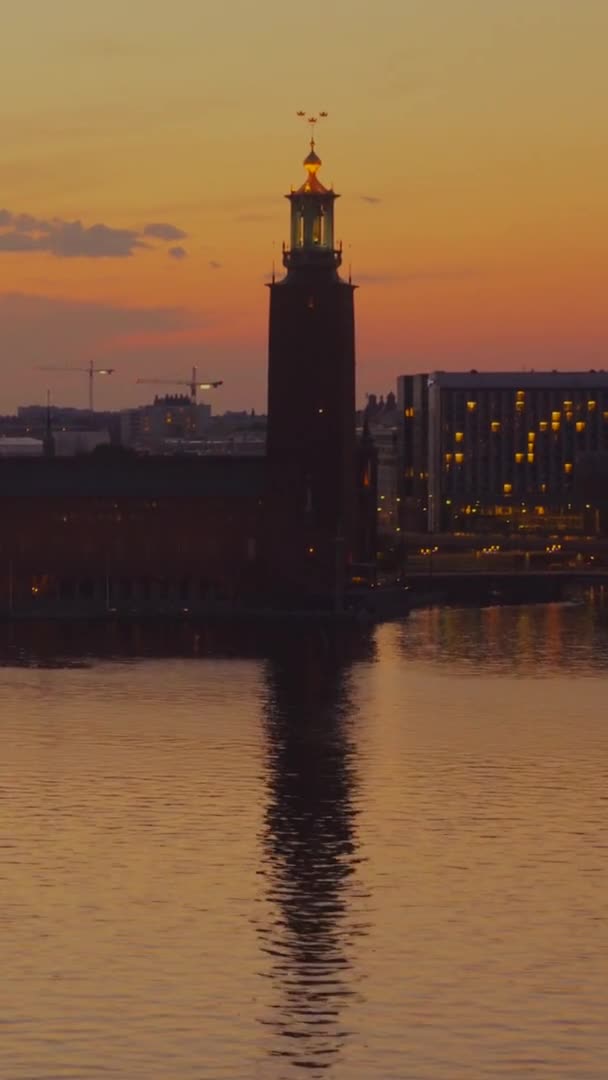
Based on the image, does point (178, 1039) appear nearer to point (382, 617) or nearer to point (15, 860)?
point (15, 860)

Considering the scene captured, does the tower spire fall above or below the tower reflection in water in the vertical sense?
above

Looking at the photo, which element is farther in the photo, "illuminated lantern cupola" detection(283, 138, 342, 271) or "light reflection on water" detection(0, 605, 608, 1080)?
"illuminated lantern cupola" detection(283, 138, 342, 271)

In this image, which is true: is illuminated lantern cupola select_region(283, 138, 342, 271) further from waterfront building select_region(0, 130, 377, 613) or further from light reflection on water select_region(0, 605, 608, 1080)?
light reflection on water select_region(0, 605, 608, 1080)

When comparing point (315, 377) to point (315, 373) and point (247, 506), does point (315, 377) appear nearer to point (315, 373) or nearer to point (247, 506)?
point (315, 373)

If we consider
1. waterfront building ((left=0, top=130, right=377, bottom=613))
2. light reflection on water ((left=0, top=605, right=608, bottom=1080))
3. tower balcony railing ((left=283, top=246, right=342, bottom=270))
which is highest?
tower balcony railing ((left=283, top=246, right=342, bottom=270))

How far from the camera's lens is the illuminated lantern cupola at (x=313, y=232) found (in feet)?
433

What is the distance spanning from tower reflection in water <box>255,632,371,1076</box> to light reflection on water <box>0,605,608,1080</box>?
0.28ft

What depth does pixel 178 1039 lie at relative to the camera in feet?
129

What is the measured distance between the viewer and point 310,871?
52438mm

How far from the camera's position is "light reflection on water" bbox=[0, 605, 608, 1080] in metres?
39.2

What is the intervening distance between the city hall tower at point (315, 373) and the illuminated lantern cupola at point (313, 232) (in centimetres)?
5

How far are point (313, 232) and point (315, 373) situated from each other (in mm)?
7286

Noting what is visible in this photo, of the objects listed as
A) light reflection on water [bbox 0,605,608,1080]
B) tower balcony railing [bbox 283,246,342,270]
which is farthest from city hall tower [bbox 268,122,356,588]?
light reflection on water [bbox 0,605,608,1080]

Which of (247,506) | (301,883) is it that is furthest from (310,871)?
(247,506)
